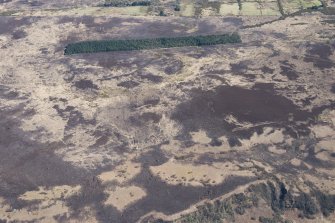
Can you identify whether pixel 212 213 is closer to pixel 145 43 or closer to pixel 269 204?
pixel 269 204

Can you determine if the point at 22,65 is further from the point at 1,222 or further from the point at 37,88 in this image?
the point at 1,222

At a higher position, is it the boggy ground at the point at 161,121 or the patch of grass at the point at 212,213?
the boggy ground at the point at 161,121

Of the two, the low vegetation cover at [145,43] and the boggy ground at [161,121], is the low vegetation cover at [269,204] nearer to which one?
the boggy ground at [161,121]

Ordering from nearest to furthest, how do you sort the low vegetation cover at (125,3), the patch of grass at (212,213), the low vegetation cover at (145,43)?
the patch of grass at (212,213) → the low vegetation cover at (145,43) → the low vegetation cover at (125,3)

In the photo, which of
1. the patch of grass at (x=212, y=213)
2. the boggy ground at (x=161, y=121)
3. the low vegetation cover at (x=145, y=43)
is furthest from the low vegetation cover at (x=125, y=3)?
the patch of grass at (x=212, y=213)

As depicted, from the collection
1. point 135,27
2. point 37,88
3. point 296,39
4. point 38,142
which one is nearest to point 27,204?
point 38,142

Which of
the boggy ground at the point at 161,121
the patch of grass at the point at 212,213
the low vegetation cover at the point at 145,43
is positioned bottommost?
the patch of grass at the point at 212,213

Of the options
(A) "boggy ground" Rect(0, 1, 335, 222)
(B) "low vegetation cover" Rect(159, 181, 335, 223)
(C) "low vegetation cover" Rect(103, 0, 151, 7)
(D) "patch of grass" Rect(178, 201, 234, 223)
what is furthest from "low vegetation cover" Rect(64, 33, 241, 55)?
(D) "patch of grass" Rect(178, 201, 234, 223)
